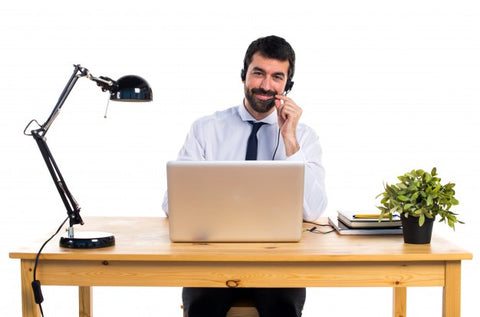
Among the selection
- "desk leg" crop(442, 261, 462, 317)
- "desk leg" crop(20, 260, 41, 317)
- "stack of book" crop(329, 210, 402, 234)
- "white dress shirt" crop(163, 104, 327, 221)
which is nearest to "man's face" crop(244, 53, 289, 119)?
"white dress shirt" crop(163, 104, 327, 221)

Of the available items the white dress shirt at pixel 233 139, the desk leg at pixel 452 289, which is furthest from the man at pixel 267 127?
the desk leg at pixel 452 289

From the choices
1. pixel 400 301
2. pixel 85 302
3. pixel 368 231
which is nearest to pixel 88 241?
pixel 85 302

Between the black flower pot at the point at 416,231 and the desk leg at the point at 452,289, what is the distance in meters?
0.15

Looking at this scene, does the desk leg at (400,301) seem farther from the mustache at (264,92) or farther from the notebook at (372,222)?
the mustache at (264,92)

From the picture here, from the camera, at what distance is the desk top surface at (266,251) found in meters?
2.29

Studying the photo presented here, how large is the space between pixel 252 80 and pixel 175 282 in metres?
1.33

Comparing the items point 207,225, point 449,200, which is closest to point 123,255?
point 207,225

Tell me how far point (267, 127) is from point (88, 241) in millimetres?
1332

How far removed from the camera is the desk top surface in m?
Answer: 2.29

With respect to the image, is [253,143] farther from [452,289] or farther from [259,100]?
[452,289]

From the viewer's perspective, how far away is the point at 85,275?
235 cm

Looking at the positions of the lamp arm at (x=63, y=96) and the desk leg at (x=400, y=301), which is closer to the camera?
the lamp arm at (x=63, y=96)

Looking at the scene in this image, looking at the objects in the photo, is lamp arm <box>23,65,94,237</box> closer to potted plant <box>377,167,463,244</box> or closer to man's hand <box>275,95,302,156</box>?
man's hand <box>275,95,302,156</box>

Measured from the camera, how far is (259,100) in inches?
131
